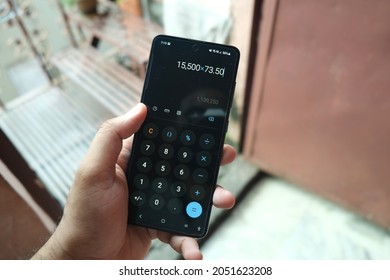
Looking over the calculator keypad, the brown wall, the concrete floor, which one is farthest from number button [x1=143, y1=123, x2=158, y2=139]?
the concrete floor

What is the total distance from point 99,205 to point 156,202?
0.31 ft

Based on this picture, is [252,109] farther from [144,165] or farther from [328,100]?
[144,165]

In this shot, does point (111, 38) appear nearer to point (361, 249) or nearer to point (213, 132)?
point (213, 132)

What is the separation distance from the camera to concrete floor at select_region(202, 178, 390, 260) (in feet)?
3.33

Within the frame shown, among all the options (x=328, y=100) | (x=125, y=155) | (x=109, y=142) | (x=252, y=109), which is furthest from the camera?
(x=252, y=109)

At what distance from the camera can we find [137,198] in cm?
54

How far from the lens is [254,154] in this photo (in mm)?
1171

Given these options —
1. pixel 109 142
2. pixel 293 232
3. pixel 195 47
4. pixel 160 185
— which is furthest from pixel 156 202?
pixel 293 232

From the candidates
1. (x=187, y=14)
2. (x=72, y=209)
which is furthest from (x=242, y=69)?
(x=72, y=209)

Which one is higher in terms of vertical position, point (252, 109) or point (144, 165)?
point (144, 165)

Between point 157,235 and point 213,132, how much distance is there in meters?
0.23

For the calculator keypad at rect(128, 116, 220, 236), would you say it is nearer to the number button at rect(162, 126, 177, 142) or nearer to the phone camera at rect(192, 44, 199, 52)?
the number button at rect(162, 126, 177, 142)

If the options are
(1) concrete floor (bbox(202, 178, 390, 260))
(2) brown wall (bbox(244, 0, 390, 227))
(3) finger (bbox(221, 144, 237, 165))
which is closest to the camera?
(3) finger (bbox(221, 144, 237, 165))

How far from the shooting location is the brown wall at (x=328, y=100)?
718 mm
